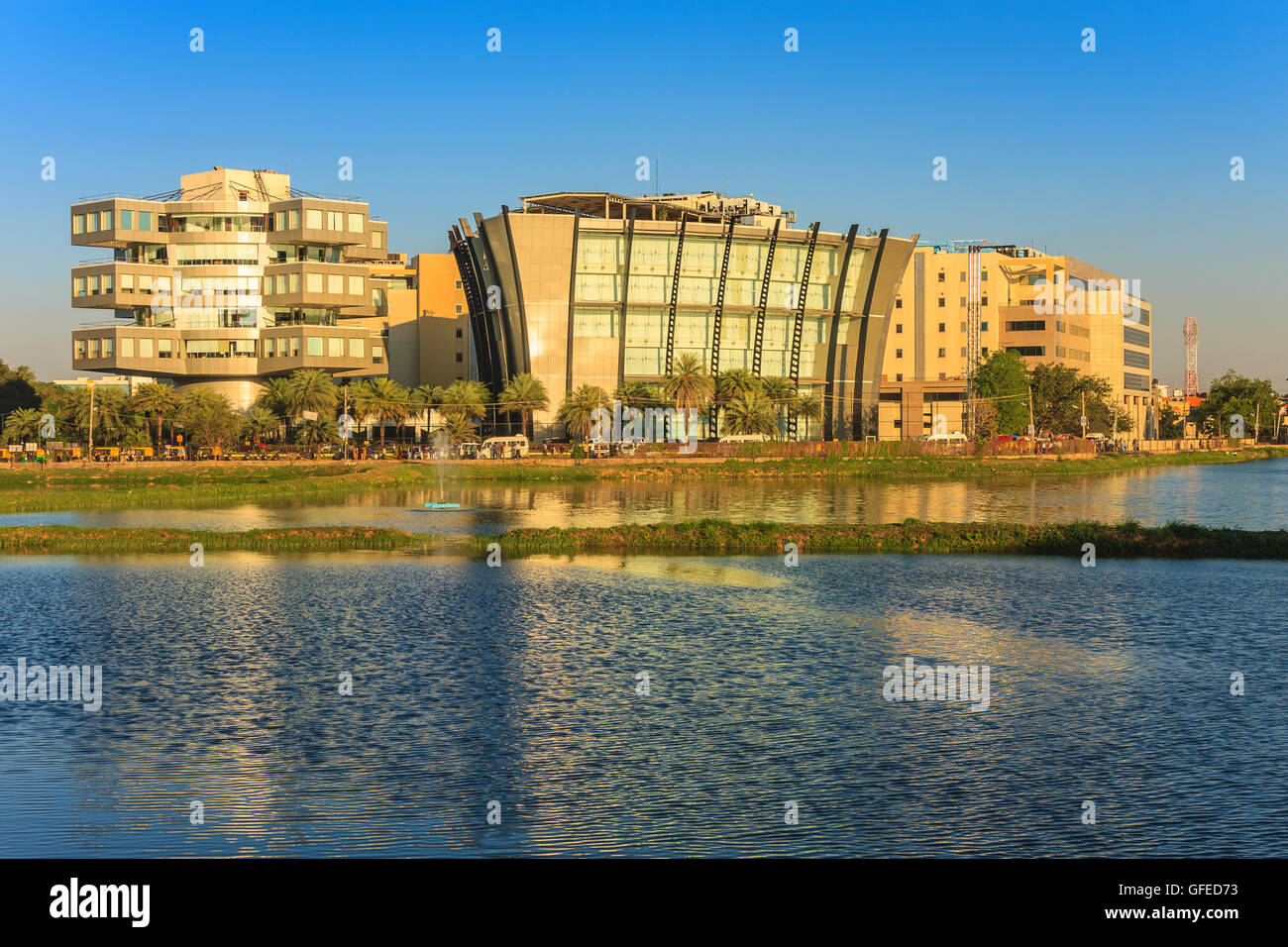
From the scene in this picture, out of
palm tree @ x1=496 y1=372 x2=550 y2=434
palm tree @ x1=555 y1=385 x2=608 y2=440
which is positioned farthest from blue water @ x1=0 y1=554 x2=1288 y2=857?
palm tree @ x1=496 y1=372 x2=550 y2=434

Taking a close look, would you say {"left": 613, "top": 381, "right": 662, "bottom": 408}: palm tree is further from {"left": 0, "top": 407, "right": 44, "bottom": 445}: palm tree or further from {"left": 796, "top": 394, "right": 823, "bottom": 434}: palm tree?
{"left": 0, "top": 407, "right": 44, "bottom": 445}: palm tree

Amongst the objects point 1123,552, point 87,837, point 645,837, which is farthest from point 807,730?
point 1123,552

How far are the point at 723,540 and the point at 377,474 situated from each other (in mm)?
62755

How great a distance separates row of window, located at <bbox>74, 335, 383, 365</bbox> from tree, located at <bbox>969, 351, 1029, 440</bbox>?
9995 cm

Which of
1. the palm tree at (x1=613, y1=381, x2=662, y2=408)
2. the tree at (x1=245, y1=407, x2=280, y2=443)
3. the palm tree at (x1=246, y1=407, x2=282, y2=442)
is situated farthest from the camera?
the palm tree at (x1=613, y1=381, x2=662, y2=408)

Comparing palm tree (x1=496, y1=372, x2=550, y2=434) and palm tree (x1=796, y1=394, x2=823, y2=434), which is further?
palm tree (x1=796, y1=394, x2=823, y2=434)

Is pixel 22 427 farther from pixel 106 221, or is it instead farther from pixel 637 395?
pixel 637 395

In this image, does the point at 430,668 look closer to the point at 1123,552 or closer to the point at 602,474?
the point at 1123,552

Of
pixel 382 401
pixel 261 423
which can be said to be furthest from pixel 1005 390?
pixel 261 423

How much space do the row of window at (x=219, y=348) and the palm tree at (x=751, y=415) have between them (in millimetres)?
56312

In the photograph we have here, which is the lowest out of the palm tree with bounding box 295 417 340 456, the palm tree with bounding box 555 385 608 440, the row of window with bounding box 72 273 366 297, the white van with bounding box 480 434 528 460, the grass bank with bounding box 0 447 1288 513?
the grass bank with bounding box 0 447 1288 513

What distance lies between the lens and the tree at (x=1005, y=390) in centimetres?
18275

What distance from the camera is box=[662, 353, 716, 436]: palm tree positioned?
157 m
